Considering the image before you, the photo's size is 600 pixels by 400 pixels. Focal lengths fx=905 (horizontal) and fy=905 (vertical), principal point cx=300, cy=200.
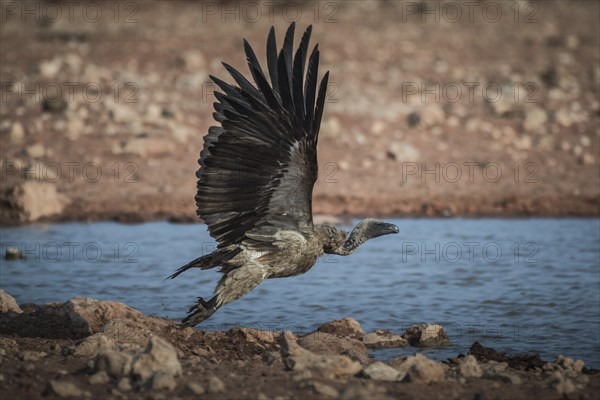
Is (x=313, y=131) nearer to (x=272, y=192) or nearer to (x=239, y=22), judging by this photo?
(x=272, y=192)

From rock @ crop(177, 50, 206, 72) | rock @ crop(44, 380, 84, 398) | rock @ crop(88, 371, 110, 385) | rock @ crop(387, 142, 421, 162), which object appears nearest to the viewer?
rock @ crop(44, 380, 84, 398)

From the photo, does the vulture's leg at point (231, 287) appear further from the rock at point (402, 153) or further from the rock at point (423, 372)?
the rock at point (402, 153)

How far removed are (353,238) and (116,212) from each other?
6.45m

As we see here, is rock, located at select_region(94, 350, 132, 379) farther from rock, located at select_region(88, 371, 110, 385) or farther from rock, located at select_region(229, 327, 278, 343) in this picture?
rock, located at select_region(229, 327, 278, 343)

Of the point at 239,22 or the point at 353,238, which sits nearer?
the point at 353,238

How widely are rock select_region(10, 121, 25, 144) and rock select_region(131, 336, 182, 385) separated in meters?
10.6

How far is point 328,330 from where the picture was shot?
7691 mm

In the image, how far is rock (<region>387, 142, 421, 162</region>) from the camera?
15.2m

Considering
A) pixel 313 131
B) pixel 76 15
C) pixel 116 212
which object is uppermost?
pixel 76 15

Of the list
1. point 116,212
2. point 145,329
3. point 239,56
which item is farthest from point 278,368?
point 239,56

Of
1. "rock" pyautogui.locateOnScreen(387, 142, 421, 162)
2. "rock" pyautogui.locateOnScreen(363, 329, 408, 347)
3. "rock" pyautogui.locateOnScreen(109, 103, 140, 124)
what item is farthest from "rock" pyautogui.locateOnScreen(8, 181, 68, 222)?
"rock" pyautogui.locateOnScreen(363, 329, 408, 347)

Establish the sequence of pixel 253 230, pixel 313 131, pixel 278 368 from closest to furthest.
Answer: pixel 278 368
pixel 313 131
pixel 253 230

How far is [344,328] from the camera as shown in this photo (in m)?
7.68

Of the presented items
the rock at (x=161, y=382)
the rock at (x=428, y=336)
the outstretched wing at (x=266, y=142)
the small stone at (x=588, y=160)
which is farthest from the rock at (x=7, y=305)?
the small stone at (x=588, y=160)
